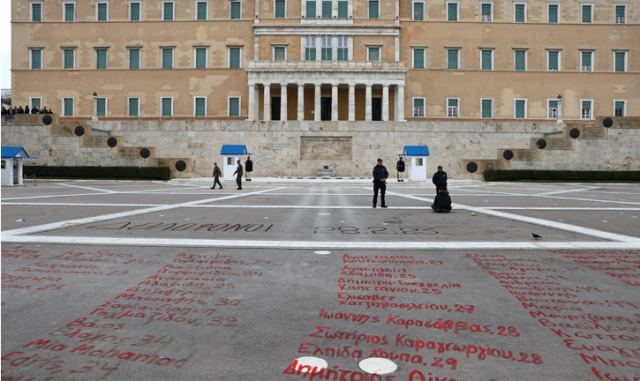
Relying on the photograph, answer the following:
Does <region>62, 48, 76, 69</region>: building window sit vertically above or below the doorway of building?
above

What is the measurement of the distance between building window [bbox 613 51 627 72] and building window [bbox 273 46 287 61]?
3533 centimetres

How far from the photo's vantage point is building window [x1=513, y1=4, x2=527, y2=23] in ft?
171

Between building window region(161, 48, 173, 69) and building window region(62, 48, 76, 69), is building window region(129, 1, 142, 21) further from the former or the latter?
building window region(62, 48, 76, 69)

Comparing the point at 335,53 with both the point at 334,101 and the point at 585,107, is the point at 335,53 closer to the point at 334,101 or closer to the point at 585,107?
the point at 334,101

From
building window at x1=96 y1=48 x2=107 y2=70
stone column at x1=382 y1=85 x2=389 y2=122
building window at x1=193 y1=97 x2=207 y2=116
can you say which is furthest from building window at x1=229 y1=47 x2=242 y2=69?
stone column at x1=382 y1=85 x2=389 y2=122

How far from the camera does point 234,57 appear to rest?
51.9m

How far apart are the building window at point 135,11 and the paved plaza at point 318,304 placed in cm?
4868

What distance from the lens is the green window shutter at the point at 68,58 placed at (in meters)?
52.7

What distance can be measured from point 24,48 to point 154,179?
30257 millimetres

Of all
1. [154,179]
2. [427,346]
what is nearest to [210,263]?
[427,346]

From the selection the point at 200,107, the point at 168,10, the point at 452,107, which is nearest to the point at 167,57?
the point at 168,10

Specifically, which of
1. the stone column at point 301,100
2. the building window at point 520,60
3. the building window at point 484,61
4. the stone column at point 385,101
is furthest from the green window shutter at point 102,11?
the building window at point 520,60

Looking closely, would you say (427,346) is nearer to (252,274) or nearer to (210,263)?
(252,274)

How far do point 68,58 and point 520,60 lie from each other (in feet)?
161
